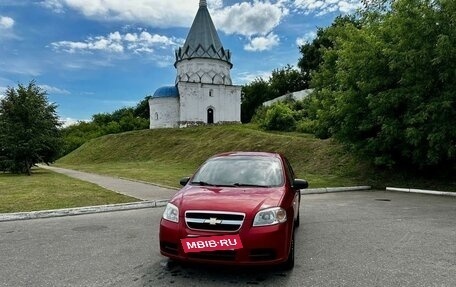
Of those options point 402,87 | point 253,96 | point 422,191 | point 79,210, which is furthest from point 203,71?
point 79,210

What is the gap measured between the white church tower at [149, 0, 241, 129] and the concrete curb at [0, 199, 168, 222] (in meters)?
44.1

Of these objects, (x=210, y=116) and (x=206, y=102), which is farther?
(x=210, y=116)

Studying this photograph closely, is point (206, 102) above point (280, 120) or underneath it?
above

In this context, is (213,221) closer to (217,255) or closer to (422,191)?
(217,255)

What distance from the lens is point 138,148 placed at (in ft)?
142

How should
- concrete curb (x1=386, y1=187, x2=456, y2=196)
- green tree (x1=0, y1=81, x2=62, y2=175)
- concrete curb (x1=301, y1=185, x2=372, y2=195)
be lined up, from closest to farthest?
concrete curb (x1=386, y1=187, x2=456, y2=196), concrete curb (x1=301, y1=185, x2=372, y2=195), green tree (x1=0, y1=81, x2=62, y2=175)

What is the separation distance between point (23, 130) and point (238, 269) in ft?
70.9

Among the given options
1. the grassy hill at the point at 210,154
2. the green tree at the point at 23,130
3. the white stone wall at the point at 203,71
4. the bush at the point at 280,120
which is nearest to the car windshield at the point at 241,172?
the grassy hill at the point at 210,154

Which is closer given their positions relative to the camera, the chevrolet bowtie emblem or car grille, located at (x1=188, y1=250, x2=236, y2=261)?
car grille, located at (x1=188, y1=250, x2=236, y2=261)

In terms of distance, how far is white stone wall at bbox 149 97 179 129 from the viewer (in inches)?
2168

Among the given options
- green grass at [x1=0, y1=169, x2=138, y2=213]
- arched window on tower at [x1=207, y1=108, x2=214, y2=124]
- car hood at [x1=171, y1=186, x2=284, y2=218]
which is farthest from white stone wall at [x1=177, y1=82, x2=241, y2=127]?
car hood at [x1=171, y1=186, x2=284, y2=218]

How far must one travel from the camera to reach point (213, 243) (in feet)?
14.3

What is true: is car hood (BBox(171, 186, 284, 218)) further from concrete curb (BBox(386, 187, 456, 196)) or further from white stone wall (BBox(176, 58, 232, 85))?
white stone wall (BBox(176, 58, 232, 85))

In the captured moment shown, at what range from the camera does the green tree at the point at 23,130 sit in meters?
22.5
